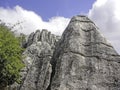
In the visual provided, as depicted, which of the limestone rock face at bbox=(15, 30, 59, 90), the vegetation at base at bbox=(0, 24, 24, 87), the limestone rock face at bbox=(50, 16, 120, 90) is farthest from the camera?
the vegetation at base at bbox=(0, 24, 24, 87)

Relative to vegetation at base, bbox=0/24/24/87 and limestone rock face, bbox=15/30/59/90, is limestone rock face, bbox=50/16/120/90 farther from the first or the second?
vegetation at base, bbox=0/24/24/87

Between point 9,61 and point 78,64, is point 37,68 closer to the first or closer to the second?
point 9,61

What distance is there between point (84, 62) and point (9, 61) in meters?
11.8

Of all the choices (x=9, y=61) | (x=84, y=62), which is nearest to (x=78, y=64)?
(x=84, y=62)

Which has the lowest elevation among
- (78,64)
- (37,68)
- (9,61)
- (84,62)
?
(37,68)

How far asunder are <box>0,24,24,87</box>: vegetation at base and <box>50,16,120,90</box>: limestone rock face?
247 inches

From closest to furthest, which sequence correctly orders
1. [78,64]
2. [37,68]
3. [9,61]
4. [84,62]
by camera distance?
[78,64] < [84,62] < [37,68] < [9,61]

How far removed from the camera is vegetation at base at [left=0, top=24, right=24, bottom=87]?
141 feet

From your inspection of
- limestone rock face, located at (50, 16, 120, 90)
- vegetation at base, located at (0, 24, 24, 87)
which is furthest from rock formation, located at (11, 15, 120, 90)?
vegetation at base, located at (0, 24, 24, 87)

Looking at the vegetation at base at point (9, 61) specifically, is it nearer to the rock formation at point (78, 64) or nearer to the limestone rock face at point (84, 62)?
the rock formation at point (78, 64)

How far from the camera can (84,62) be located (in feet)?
122

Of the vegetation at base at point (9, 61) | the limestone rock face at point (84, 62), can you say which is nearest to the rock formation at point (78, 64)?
the limestone rock face at point (84, 62)

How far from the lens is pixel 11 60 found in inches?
1737

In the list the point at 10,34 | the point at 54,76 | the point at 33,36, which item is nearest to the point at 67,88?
the point at 54,76
